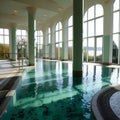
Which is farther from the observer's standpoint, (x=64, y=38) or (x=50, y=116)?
(x=64, y=38)

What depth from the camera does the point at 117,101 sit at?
3.90 metres

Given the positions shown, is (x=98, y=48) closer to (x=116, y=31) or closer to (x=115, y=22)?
(x=116, y=31)

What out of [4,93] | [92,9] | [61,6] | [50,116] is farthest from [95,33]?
[50,116]

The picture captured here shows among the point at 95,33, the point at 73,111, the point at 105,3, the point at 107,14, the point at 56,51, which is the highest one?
the point at 105,3

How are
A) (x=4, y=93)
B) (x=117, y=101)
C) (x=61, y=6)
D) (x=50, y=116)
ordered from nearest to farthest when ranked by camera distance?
(x=50, y=116) < (x=117, y=101) < (x=4, y=93) < (x=61, y=6)

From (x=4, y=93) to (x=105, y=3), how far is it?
1141 centimetres

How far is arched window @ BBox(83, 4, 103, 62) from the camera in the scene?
49.7 feet

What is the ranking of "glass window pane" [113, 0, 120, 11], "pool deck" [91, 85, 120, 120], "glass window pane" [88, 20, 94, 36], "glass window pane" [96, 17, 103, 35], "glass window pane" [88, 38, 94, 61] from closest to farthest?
1. "pool deck" [91, 85, 120, 120]
2. "glass window pane" [113, 0, 120, 11]
3. "glass window pane" [96, 17, 103, 35]
4. "glass window pane" [88, 20, 94, 36]
5. "glass window pane" [88, 38, 94, 61]

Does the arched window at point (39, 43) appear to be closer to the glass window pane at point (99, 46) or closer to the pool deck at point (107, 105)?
the glass window pane at point (99, 46)

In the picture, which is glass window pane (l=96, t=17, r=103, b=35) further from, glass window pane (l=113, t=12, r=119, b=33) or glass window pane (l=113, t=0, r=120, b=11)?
glass window pane (l=113, t=0, r=120, b=11)

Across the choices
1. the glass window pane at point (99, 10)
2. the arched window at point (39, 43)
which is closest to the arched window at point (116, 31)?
the glass window pane at point (99, 10)

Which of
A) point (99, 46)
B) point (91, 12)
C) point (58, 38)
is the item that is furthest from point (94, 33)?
point (58, 38)

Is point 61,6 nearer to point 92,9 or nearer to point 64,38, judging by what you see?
point 92,9

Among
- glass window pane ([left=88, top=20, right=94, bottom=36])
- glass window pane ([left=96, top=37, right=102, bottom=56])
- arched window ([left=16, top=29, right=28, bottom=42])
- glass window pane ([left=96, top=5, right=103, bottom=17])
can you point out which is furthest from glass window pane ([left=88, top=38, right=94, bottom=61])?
arched window ([left=16, top=29, right=28, bottom=42])
